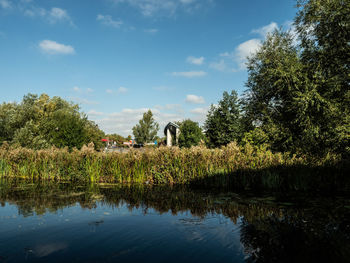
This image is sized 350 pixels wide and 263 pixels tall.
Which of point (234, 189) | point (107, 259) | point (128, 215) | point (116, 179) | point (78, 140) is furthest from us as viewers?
point (78, 140)

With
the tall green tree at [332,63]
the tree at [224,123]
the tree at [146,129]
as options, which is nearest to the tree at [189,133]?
the tree at [224,123]

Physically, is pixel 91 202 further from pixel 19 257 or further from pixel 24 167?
pixel 24 167

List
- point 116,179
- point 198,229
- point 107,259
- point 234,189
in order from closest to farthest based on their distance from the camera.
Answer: point 107,259 → point 198,229 → point 234,189 → point 116,179

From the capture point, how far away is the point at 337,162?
9.42 meters

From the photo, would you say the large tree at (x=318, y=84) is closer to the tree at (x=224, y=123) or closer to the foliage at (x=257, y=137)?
the foliage at (x=257, y=137)

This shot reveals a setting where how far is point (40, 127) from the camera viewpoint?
26.1 metres

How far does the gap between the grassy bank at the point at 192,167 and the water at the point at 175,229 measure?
84.0 inches

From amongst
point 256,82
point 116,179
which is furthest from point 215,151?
point 256,82

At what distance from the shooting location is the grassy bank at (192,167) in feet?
29.9

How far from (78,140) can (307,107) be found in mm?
19810

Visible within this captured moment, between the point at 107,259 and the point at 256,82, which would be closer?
the point at 107,259

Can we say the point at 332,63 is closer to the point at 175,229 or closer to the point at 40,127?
the point at 175,229

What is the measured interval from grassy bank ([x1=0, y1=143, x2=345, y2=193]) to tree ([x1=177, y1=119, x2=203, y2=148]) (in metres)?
14.4

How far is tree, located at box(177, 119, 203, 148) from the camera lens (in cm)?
2519
